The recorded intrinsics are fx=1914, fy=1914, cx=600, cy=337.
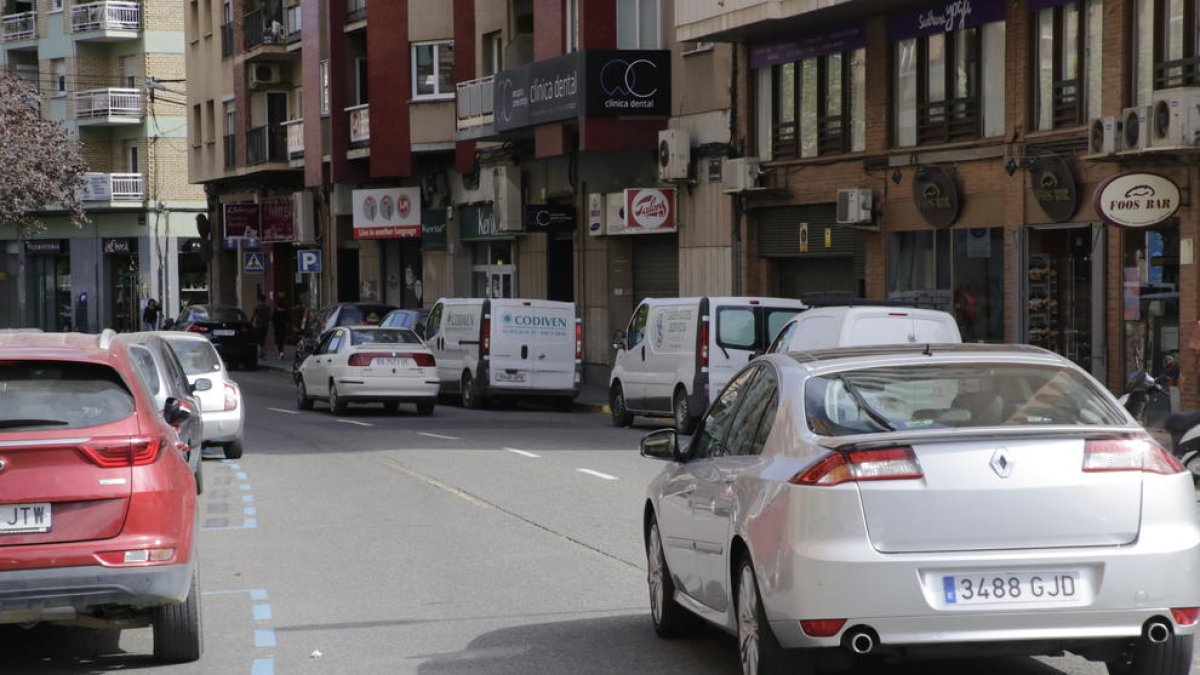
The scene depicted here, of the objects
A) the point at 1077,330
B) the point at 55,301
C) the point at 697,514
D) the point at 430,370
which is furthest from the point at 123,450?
the point at 55,301

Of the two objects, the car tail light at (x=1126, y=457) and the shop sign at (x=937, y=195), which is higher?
the shop sign at (x=937, y=195)

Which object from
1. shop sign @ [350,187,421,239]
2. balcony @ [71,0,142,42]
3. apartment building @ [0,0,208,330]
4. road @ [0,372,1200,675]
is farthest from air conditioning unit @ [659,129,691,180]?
balcony @ [71,0,142,42]

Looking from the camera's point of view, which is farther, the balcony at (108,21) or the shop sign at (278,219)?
the balcony at (108,21)

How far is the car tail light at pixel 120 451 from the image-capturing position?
831 centimetres

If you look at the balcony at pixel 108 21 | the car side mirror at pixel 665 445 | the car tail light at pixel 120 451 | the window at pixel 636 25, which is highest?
the balcony at pixel 108 21

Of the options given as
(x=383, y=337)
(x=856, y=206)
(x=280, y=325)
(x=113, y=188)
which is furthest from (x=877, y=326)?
(x=113, y=188)

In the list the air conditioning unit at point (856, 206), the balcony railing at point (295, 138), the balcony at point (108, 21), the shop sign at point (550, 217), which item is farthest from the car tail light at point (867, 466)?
the balcony at point (108, 21)

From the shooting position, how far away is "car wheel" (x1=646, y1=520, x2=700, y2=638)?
9375mm

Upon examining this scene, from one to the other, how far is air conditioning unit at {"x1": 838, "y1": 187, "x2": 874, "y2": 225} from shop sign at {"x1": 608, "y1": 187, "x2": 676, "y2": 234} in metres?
6.49

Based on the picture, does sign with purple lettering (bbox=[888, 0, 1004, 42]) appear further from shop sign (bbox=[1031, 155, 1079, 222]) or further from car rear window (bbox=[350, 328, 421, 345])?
car rear window (bbox=[350, 328, 421, 345])

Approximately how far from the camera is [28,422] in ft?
27.5

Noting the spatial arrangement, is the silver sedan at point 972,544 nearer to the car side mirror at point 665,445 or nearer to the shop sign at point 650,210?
the car side mirror at point 665,445

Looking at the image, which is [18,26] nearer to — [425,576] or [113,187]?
[113,187]

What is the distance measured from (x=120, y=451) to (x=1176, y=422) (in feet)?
31.5
